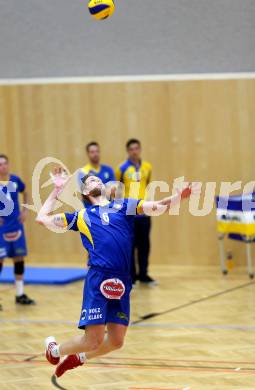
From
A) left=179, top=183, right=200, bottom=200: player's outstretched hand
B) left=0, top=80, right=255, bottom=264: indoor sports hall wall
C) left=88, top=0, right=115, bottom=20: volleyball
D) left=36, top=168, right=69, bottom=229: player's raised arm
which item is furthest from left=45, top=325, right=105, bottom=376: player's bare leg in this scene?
left=0, top=80, right=255, bottom=264: indoor sports hall wall

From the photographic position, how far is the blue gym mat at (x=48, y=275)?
16500mm

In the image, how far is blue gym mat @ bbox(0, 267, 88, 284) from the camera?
54.1 feet

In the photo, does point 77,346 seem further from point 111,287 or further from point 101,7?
point 101,7

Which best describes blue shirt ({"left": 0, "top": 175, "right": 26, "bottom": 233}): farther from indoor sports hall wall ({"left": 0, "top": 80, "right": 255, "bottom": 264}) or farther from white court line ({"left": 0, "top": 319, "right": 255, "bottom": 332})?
indoor sports hall wall ({"left": 0, "top": 80, "right": 255, "bottom": 264})

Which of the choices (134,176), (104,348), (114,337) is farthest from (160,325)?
(134,176)

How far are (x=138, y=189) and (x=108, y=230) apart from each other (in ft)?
22.0

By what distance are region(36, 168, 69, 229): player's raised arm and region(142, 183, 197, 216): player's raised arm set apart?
0.86 meters

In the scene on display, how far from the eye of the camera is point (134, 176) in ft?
51.5

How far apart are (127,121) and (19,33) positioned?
2.95 meters

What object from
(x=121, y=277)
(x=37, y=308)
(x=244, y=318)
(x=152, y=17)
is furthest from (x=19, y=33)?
(x=121, y=277)

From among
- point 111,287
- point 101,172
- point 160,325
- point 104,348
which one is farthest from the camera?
point 101,172

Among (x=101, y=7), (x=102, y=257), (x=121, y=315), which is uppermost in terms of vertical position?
(x=101, y=7)

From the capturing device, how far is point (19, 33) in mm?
18375

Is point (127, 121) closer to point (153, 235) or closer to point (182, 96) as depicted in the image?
point (182, 96)
